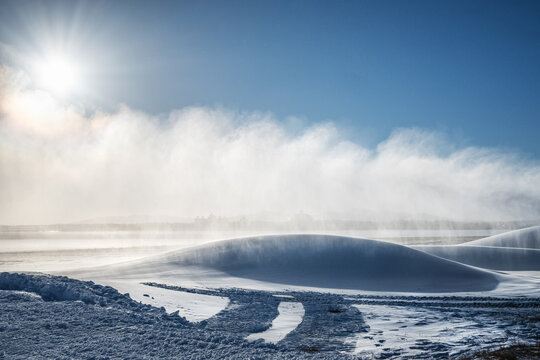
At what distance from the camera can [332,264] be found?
19141 millimetres

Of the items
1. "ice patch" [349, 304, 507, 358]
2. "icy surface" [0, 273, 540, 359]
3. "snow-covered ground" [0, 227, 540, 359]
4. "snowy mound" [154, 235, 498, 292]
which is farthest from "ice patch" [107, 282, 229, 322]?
"snowy mound" [154, 235, 498, 292]

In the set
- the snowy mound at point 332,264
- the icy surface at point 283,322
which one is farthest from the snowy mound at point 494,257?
the icy surface at point 283,322

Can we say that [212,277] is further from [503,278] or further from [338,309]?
[503,278]

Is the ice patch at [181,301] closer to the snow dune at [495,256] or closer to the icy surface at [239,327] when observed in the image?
the icy surface at [239,327]

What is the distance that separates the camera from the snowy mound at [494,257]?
26.0m

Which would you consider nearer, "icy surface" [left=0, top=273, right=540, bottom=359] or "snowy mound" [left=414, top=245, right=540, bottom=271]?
"icy surface" [left=0, top=273, right=540, bottom=359]

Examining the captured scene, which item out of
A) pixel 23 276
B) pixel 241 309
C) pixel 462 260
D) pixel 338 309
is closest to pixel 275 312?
pixel 241 309

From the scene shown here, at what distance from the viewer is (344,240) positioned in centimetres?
2184

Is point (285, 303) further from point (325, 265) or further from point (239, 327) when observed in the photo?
point (325, 265)

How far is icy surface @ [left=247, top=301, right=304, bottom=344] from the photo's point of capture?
810cm

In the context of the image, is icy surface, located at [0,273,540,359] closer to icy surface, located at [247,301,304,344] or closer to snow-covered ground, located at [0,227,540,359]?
snow-covered ground, located at [0,227,540,359]

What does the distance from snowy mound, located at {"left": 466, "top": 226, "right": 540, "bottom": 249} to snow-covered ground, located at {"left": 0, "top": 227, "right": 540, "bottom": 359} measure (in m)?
20.0

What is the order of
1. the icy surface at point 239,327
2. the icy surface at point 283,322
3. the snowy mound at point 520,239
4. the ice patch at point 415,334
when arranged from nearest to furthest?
the icy surface at point 239,327 < the ice patch at point 415,334 < the icy surface at point 283,322 < the snowy mound at point 520,239

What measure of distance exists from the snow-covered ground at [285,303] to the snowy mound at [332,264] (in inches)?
2.2
